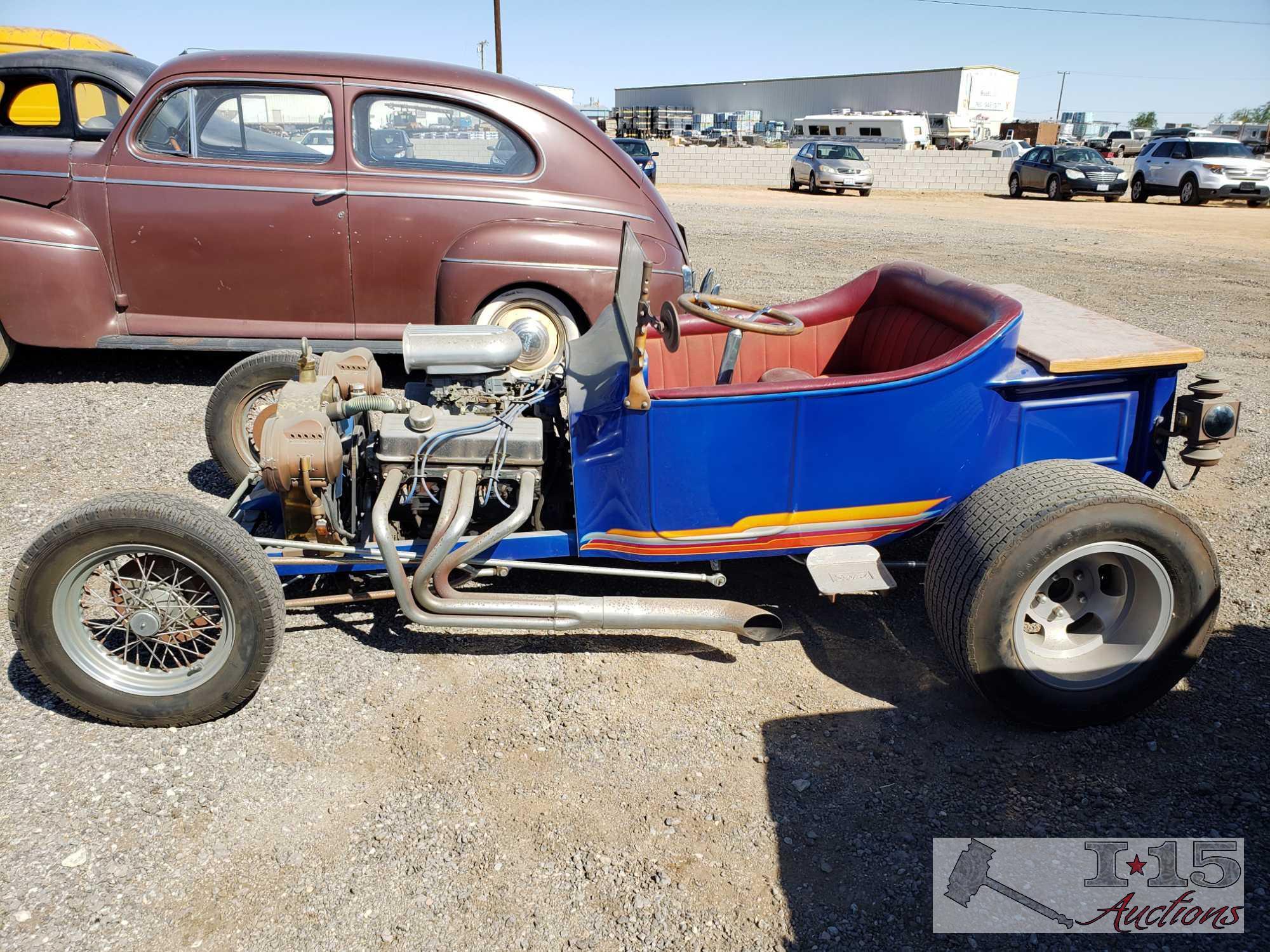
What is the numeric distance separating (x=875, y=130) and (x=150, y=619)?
43.0 meters

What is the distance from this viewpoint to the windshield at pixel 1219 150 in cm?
2100

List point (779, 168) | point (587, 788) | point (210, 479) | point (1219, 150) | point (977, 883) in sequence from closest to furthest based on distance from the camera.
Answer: point (977, 883) → point (587, 788) → point (210, 479) → point (1219, 150) → point (779, 168)

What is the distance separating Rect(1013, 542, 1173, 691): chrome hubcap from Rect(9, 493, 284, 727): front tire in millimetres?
2375

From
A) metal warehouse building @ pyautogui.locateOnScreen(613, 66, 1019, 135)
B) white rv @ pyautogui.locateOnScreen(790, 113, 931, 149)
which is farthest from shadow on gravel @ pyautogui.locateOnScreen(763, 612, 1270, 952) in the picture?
metal warehouse building @ pyautogui.locateOnScreen(613, 66, 1019, 135)

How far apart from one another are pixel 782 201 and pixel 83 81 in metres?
16.8

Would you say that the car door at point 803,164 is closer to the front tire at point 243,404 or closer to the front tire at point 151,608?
the front tire at point 243,404

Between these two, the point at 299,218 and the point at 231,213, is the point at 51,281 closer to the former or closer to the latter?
the point at 231,213

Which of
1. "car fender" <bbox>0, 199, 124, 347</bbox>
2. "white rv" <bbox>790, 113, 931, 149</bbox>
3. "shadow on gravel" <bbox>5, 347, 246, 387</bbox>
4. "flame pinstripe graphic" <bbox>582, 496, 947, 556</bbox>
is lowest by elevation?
"shadow on gravel" <bbox>5, 347, 246, 387</bbox>

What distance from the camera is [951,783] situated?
109 inches

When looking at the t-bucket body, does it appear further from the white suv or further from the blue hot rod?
the white suv

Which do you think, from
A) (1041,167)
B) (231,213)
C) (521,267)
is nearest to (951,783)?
(521,267)

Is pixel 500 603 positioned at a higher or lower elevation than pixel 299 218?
lower

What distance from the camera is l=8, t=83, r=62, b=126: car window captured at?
7523 mm

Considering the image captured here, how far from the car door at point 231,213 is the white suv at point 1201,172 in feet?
70.3
